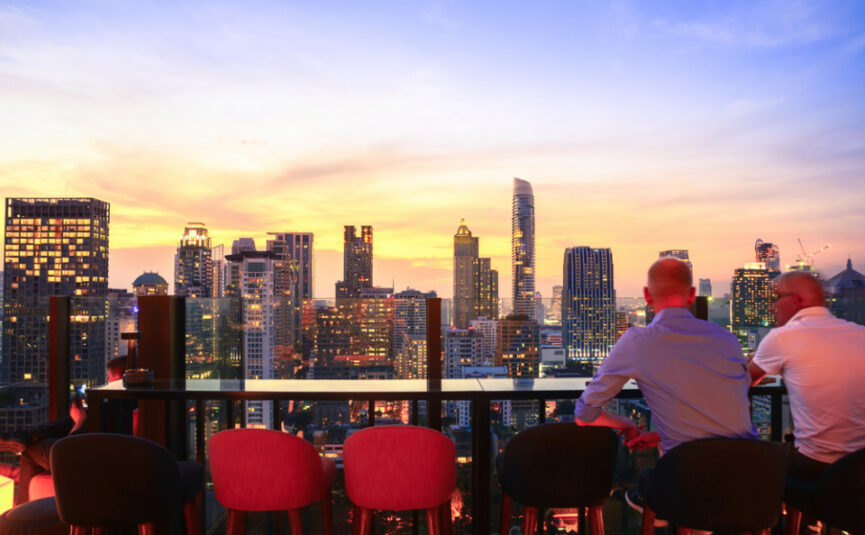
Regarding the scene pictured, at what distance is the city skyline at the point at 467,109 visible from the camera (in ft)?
29.6

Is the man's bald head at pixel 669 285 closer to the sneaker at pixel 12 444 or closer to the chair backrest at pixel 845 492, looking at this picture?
the chair backrest at pixel 845 492

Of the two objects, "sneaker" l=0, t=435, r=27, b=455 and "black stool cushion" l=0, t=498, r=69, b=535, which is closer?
"black stool cushion" l=0, t=498, r=69, b=535

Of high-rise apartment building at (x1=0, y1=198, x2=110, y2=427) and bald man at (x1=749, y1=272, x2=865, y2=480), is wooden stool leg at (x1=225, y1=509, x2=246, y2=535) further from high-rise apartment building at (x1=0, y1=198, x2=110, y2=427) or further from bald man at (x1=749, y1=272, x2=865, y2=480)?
bald man at (x1=749, y1=272, x2=865, y2=480)

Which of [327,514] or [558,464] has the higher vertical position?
[558,464]

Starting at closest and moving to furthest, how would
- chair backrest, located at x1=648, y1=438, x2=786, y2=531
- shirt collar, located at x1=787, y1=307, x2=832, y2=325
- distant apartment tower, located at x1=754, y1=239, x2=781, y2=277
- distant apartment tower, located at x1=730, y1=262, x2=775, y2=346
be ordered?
1. chair backrest, located at x1=648, y1=438, x2=786, y2=531
2. shirt collar, located at x1=787, y1=307, x2=832, y2=325
3. distant apartment tower, located at x1=730, y1=262, x2=775, y2=346
4. distant apartment tower, located at x1=754, y1=239, x2=781, y2=277

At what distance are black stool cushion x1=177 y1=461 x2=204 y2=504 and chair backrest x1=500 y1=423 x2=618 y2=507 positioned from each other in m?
1.37

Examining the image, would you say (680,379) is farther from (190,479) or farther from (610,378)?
(190,479)

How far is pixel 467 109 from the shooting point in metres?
13.4

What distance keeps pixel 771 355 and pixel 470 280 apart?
16.7 meters

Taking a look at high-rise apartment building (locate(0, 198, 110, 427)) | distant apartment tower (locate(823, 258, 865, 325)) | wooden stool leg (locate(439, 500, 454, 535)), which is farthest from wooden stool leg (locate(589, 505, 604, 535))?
high-rise apartment building (locate(0, 198, 110, 427))

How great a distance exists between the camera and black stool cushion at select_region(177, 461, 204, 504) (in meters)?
2.35

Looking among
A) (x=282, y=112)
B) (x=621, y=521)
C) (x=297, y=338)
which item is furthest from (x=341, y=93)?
(x=621, y=521)

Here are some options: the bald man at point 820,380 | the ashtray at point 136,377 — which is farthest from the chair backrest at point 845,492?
the ashtray at point 136,377

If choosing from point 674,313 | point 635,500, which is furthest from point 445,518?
point 674,313
